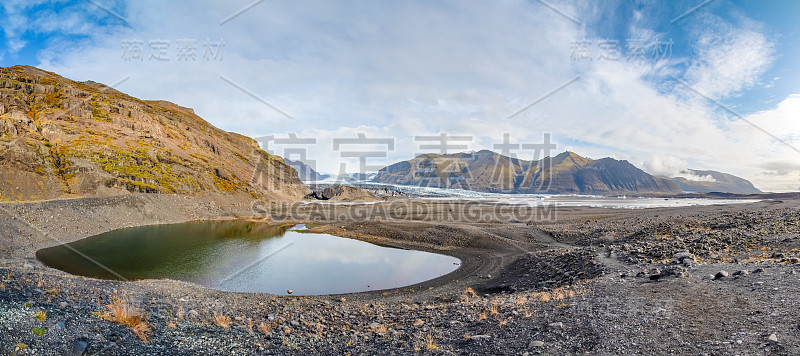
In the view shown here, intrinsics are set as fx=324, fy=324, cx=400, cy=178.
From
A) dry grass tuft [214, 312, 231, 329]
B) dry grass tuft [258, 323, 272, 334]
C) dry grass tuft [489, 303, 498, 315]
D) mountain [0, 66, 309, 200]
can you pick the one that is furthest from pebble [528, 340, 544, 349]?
mountain [0, 66, 309, 200]

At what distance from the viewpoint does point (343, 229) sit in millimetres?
45719

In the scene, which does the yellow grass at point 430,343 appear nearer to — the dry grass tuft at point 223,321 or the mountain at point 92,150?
the dry grass tuft at point 223,321

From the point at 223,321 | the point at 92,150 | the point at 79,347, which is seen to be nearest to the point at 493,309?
the point at 223,321

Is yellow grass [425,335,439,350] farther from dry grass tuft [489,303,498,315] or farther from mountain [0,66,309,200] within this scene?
mountain [0,66,309,200]

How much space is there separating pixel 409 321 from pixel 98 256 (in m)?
27.5

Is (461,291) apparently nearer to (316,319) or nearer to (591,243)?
(316,319)

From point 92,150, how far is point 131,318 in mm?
56111

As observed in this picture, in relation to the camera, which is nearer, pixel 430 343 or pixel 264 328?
pixel 430 343

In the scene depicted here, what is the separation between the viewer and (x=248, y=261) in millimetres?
26484

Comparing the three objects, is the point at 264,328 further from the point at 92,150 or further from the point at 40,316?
the point at 92,150

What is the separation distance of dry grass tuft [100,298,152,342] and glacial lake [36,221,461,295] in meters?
9.66

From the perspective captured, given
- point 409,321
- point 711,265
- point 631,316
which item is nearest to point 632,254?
point 711,265

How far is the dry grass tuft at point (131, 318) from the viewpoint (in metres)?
8.19

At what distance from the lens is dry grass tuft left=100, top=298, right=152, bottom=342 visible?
819 cm
